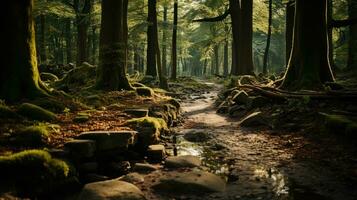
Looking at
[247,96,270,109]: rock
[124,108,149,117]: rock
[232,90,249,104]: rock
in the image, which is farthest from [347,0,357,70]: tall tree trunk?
[124,108,149,117]: rock

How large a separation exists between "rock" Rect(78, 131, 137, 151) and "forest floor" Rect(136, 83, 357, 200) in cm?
85

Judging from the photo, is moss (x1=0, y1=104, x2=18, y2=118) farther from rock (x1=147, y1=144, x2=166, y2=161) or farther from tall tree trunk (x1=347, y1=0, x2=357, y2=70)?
tall tree trunk (x1=347, y1=0, x2=357, y2=70)

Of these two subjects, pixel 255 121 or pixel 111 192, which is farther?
pixel 255 121

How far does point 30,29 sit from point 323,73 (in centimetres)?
885

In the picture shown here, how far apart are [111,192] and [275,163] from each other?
11.7 feet

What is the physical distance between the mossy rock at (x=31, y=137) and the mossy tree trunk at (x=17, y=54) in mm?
2637

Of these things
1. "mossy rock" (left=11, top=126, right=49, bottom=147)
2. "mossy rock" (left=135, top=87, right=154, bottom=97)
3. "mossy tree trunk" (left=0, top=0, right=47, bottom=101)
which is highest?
"mossy tree trunk" (left=0, top=0, right=47, bottom=101)

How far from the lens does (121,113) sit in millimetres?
9555

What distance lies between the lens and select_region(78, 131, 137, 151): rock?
252 inches

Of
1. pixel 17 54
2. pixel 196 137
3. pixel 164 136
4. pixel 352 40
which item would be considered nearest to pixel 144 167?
pixel 164 136

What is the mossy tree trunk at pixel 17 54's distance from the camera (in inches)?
341

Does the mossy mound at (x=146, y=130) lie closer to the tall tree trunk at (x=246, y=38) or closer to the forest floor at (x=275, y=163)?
the forest floor at (x=275, y=163)

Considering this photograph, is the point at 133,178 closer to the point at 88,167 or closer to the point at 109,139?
the point at 88,167

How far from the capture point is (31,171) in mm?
4945
